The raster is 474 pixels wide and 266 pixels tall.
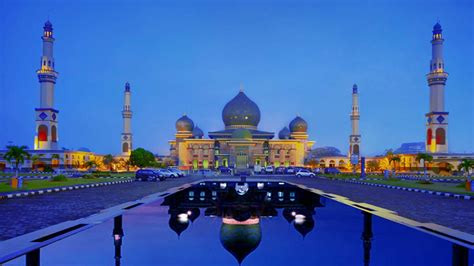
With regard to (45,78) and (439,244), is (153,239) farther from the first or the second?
(45,78)

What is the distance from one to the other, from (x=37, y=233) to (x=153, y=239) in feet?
6.80

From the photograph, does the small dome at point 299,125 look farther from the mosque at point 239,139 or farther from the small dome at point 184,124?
the small dome at point 184,124

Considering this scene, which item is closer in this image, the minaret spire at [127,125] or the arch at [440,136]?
the arch at [440,136]

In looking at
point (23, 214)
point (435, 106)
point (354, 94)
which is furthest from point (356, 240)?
point (354, 94)

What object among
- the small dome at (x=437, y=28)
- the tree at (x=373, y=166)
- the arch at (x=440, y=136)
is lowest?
the tree at (x=373, y=166)

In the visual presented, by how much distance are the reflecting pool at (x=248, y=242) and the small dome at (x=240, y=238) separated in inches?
0.6

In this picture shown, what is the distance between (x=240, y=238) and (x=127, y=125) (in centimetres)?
8193

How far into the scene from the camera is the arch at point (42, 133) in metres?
75.0

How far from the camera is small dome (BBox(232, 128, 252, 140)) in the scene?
86438 millimetres

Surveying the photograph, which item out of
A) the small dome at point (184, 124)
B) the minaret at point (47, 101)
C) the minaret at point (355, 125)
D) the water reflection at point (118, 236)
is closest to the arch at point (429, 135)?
the minaret at point (355, 125)

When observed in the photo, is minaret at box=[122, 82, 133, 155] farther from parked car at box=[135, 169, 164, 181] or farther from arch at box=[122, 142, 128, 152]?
parked car at box=[135, 169, 164, 181]

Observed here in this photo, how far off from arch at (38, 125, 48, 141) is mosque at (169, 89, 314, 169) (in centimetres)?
2459

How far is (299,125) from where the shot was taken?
9812cm

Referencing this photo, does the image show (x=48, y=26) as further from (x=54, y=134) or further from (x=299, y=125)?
(x=299, y=125)
